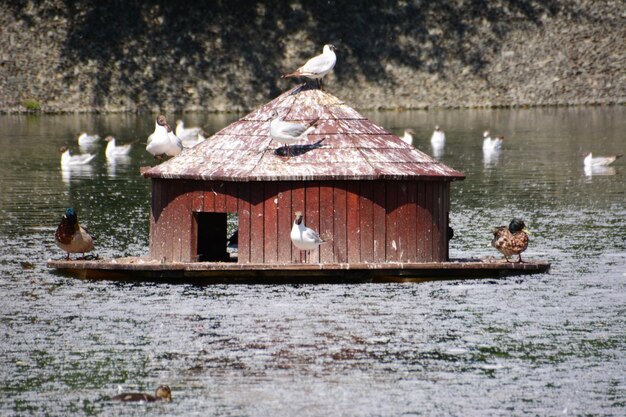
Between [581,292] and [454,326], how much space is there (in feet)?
12.3

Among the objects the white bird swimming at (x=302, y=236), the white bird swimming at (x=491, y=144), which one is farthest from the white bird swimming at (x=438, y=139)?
the white bird swimming at (x=302, y=236)

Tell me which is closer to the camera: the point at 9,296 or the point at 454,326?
the point at 454,326

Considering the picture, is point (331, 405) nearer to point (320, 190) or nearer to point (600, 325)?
point (600, 325)

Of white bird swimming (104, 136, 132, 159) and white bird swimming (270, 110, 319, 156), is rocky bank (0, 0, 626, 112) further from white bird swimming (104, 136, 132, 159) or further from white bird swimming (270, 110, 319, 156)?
white bird swimming (270, 110, 319, 156)

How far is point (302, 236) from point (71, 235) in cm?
456

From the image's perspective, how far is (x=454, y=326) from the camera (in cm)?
2331

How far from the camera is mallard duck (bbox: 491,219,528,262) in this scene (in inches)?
1080

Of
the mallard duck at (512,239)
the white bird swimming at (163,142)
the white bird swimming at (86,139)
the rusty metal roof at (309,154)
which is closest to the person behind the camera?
the rusty metal roof at (309,154)

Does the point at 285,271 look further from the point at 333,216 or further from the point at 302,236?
the point at 333,216

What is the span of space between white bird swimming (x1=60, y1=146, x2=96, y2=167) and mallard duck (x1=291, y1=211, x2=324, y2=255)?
25689 millimetres

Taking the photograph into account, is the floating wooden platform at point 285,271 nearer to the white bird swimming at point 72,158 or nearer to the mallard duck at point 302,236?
the mallard duck at point 302,236

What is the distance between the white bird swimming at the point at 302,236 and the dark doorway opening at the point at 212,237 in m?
3.76

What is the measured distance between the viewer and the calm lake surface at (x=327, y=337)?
19.1 meters

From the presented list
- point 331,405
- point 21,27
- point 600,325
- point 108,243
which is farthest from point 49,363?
point 21,27
